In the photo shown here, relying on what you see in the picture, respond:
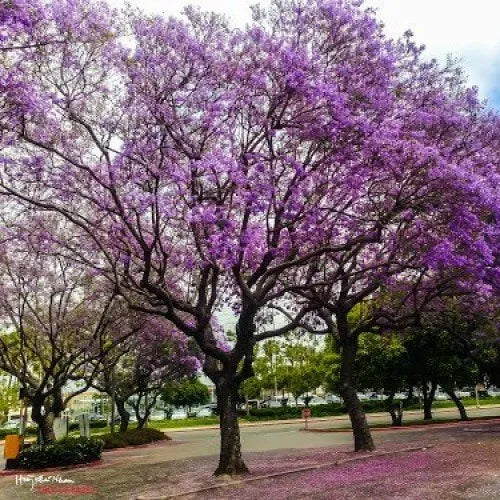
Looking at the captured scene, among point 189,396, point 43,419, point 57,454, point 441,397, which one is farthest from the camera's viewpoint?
point 441,397

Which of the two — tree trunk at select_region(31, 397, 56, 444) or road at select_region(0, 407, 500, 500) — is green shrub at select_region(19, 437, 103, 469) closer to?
road at select_region(0, 407, 500, 500)

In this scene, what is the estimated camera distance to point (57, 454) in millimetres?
22547

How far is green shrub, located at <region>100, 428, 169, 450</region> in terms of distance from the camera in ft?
105

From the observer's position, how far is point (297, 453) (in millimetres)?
22109

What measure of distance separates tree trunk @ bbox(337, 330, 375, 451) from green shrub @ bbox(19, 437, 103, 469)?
976cm

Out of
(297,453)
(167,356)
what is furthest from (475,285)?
(167,356)

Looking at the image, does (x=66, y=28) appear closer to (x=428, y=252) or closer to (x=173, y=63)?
(x=173, y=63)

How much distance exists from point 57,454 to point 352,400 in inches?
409

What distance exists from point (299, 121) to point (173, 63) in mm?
3094

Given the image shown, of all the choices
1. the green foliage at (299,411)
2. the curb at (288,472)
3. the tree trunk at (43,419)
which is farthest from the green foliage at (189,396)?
the curb at (288,472)

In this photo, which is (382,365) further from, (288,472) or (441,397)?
(441,397)

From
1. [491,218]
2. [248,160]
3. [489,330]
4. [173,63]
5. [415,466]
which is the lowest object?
[415,466]

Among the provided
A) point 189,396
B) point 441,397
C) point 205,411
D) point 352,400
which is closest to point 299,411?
point 205,411

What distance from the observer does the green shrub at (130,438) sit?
1258 inches
